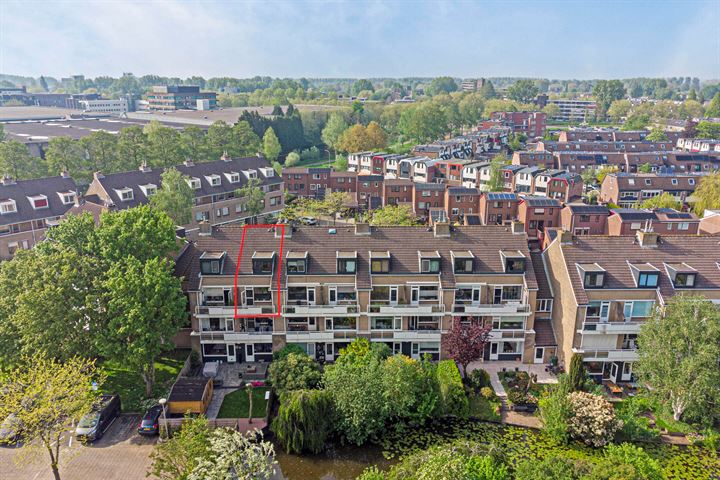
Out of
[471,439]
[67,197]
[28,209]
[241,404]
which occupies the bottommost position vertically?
[471,439]

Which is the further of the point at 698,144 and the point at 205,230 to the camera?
the point at 698,144

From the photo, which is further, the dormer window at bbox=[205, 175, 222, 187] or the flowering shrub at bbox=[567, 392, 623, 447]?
the dormer window at bbox=[205, 175, 222, 187]

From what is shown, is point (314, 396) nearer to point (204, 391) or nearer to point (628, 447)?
point (204, 391)

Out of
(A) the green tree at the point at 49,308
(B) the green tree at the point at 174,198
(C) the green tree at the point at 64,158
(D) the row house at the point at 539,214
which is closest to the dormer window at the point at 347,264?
(A) the green tree at the point at 49,308

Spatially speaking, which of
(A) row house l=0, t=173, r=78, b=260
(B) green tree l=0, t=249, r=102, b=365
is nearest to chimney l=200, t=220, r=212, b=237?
(B) green tree l=0, t=249, r=102, b=365

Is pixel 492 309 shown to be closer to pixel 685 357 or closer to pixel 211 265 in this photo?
pixel 685 357

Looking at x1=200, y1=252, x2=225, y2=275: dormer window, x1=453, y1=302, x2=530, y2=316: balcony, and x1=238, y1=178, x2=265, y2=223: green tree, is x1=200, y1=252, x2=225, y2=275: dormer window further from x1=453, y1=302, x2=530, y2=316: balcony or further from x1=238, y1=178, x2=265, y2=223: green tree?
x1=238, y1=178, x2=265, y2=223: green tree

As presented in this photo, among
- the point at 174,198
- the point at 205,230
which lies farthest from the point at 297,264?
the point at 174,198
